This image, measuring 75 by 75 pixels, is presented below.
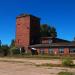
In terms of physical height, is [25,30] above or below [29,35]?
above

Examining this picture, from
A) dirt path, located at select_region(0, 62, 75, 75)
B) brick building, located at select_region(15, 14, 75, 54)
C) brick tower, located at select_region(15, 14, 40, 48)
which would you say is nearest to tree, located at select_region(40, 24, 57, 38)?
brick building, located at select_region(15, 14, 75, 54)

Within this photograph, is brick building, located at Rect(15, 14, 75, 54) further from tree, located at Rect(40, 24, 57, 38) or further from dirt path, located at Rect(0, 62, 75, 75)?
dirt path, located at Rect(0, 62, 75, 75)

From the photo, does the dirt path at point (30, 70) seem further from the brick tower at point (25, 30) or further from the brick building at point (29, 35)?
the brick tower at point (25, 30)

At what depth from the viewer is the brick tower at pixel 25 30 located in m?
102

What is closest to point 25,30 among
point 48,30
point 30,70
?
point 48,30

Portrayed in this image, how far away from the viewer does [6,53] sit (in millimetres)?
92500

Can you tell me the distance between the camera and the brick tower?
10188cm

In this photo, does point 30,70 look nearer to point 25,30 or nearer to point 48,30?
point 25,30

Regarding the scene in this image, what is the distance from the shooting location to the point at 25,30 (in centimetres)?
10238

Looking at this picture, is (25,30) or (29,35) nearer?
A: (29,35)

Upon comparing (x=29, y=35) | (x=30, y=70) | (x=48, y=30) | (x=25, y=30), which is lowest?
(x=30, y=70)

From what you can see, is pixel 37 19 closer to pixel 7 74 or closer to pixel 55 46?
pixel 55 46

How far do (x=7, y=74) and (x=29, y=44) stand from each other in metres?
74.7

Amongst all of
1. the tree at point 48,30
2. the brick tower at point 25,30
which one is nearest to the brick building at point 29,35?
the brick tower at point 25,30
